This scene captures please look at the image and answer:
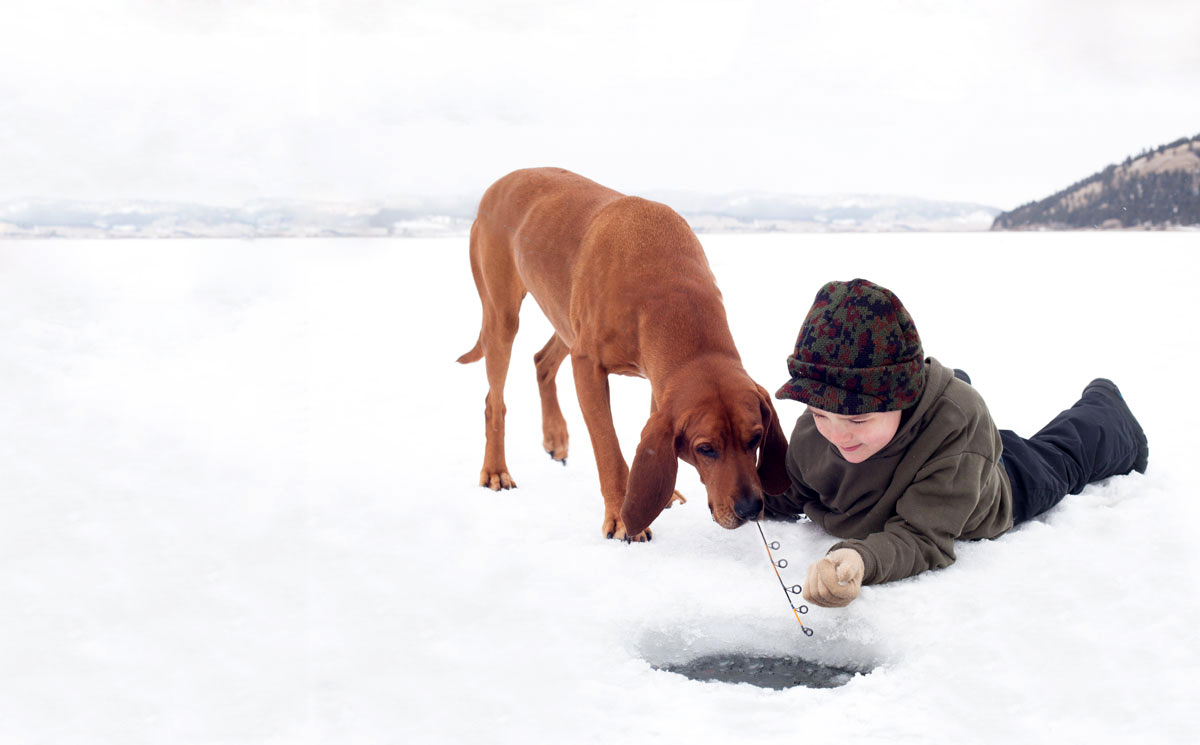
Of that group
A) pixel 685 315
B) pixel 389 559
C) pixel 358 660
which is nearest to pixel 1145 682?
pixel 685 315

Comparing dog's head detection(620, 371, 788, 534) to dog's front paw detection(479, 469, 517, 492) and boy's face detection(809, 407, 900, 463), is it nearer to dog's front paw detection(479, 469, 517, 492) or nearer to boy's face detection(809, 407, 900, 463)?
boy's face detection(809, 407, 900, 463)

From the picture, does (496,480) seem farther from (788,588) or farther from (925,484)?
(925,484)

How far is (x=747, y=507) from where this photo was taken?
99.0 inches

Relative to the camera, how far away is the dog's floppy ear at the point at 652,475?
103 inches

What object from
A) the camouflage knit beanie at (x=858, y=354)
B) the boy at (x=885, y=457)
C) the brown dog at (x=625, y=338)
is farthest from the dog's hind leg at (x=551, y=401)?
the camouflage knit beanie at (x=858, y=354)

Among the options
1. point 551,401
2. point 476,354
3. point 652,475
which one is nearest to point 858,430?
point 652,475

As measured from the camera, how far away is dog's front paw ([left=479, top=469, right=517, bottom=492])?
3.67 meters

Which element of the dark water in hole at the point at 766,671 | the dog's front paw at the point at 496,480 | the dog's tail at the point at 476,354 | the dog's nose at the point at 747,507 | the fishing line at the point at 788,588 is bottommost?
the dog's front paw at the point at 496,480

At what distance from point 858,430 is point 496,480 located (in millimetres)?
1607

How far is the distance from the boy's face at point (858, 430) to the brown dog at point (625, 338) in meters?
0.18

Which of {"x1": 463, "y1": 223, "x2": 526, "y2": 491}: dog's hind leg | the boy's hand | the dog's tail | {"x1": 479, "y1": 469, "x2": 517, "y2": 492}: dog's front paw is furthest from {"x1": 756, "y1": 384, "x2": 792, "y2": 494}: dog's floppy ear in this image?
the dog's tail

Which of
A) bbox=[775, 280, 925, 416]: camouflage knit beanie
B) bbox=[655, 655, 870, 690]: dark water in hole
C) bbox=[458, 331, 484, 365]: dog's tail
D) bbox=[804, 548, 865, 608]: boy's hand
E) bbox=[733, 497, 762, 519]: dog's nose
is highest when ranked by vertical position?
bbox=[775, 280, 925, 416]: camouflage knit beanie

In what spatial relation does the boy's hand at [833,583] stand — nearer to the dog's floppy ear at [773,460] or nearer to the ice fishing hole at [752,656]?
the ice fishing hole at [752,656]

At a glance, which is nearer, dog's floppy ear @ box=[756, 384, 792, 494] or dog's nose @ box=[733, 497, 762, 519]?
dog's nose @ box=[733, 497, 762, 519]
